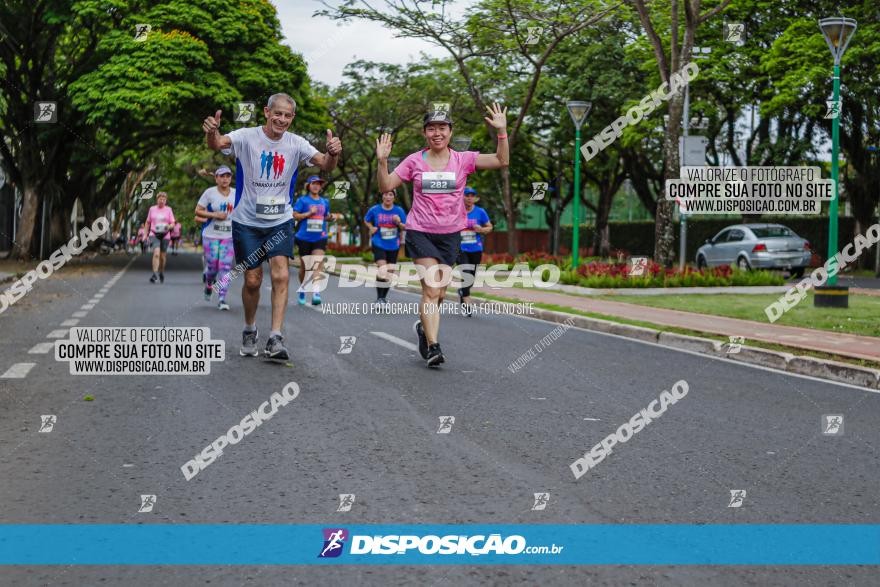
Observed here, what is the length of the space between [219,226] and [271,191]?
5.66 meters

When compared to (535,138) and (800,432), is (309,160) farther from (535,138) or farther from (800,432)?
(535,138)

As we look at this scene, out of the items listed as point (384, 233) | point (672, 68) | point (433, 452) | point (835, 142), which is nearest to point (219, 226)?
point (384, 233)

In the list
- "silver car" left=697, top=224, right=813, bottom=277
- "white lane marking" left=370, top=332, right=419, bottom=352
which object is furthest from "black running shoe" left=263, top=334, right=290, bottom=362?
"silver car" left=697, top=224, right=813, bottom=277

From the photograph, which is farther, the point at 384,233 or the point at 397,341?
the point at 384,233

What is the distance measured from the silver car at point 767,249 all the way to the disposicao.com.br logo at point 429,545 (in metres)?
23.7

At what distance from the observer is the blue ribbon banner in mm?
3594

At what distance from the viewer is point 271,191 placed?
8.40m

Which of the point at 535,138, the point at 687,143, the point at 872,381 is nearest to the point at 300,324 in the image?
the point at 872,381

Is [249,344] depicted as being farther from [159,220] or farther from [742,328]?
[159,220]

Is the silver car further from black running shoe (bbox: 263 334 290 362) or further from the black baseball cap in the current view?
black running shoe (bbox: 263 334 290 362)

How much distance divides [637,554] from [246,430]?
275 cm

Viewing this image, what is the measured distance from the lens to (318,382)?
7586 mm

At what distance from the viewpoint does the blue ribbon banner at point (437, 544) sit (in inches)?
141

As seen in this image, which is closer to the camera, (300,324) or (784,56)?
(300,324)
